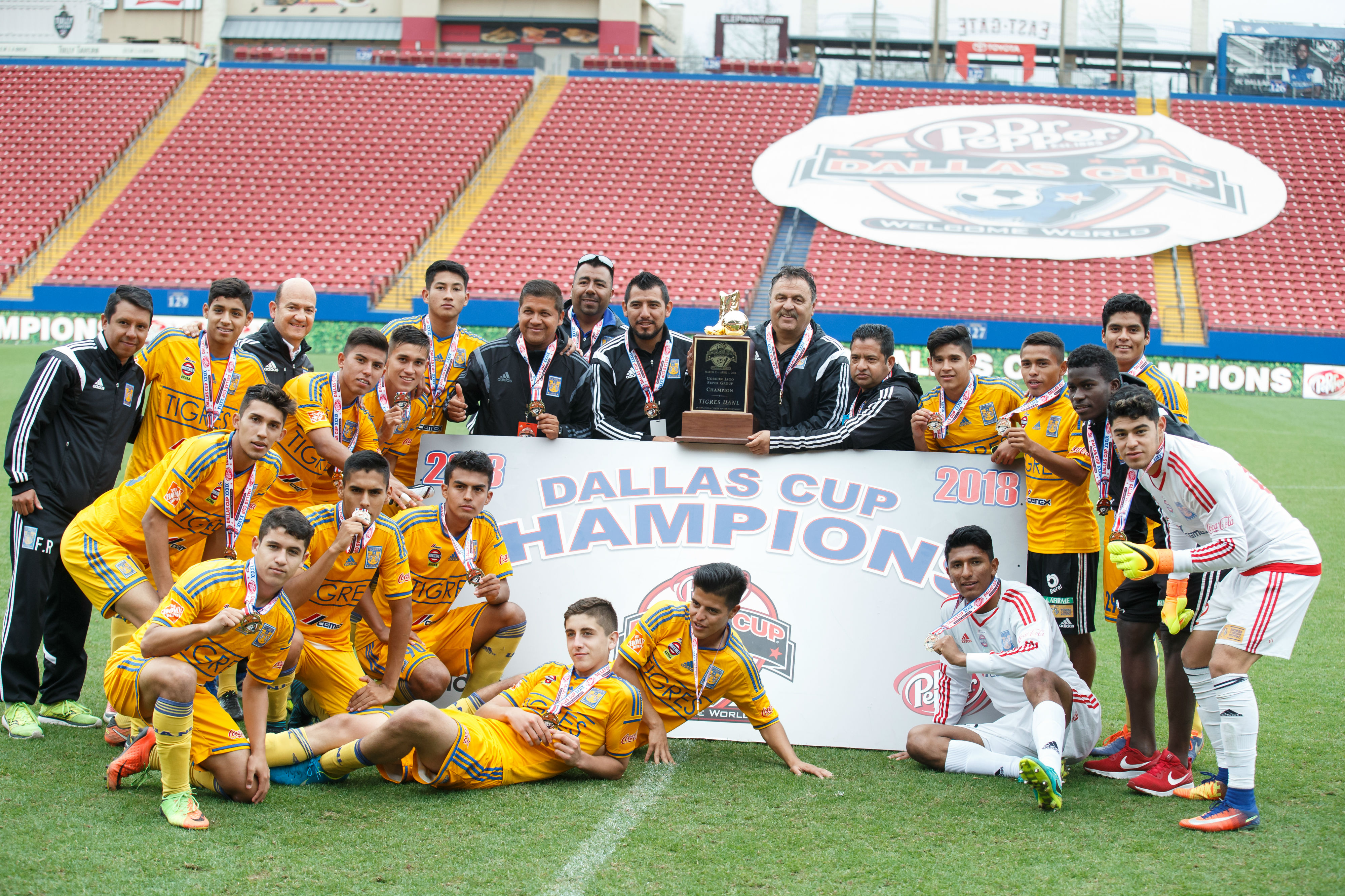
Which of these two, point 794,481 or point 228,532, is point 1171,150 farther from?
point 228,532

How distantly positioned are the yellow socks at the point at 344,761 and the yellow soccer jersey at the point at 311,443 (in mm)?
1550

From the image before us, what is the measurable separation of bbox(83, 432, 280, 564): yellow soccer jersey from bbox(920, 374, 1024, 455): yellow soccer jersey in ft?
11.0

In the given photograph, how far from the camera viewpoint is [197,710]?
4.44 meters

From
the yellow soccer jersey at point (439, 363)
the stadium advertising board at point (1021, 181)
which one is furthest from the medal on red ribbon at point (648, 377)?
the stadium advertising board at point (1021, 181)

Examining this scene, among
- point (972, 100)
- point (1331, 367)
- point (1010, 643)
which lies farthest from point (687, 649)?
point (972, 100)

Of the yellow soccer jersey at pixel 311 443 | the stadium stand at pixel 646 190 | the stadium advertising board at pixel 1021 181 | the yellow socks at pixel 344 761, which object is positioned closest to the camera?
the yellow socks at pixel 344 761

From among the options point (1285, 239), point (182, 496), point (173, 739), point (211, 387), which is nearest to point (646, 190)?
point (1285, 239)

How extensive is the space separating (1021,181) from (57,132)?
88.6 ft

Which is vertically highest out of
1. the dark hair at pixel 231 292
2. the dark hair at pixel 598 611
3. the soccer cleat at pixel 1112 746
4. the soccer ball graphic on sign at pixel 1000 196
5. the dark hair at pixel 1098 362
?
the soccer ball graphic on sign at pixel 1000 196

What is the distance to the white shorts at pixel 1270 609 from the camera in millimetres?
4477

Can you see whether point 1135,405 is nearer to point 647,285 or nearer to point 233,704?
point 647,285

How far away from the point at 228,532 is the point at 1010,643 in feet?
11.4

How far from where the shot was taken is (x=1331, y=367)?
2197 centimetres

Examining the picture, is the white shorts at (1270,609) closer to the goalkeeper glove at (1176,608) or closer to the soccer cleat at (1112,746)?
the goalkeeper glove at (1176,608)
